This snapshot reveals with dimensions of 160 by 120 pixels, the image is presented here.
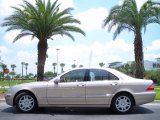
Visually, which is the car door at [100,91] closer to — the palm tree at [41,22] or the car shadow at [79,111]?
the car shadow at [79,111]

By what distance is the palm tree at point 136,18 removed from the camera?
34.4 meters

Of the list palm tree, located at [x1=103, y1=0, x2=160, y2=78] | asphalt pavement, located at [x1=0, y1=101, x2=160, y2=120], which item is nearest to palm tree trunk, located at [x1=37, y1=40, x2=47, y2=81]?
palm tree, located at [x1=103, y1=0, x2=160, y2=78]

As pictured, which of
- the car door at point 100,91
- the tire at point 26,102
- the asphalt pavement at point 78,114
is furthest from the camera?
the tire at point 26,102

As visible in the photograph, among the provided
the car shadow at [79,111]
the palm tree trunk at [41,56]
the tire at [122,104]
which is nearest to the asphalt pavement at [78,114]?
the car shadow at [79,111]

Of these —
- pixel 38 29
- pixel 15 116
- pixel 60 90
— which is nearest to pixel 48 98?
pixel 60 90

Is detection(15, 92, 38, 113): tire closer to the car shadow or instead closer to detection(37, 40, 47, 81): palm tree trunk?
the car shadow

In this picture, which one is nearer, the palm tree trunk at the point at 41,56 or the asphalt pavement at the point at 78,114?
the asphalt pavement at the point at 78,114

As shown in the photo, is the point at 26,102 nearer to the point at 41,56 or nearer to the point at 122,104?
the point at 122,104

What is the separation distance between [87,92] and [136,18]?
2340 centimetres

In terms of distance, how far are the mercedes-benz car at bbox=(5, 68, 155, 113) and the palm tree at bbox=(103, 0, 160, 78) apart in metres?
22.5

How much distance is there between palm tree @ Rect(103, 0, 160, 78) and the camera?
34375mm

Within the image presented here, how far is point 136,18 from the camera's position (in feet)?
113

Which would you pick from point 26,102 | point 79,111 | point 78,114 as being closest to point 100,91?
point 78,114

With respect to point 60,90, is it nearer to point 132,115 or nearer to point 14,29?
point 132,115
